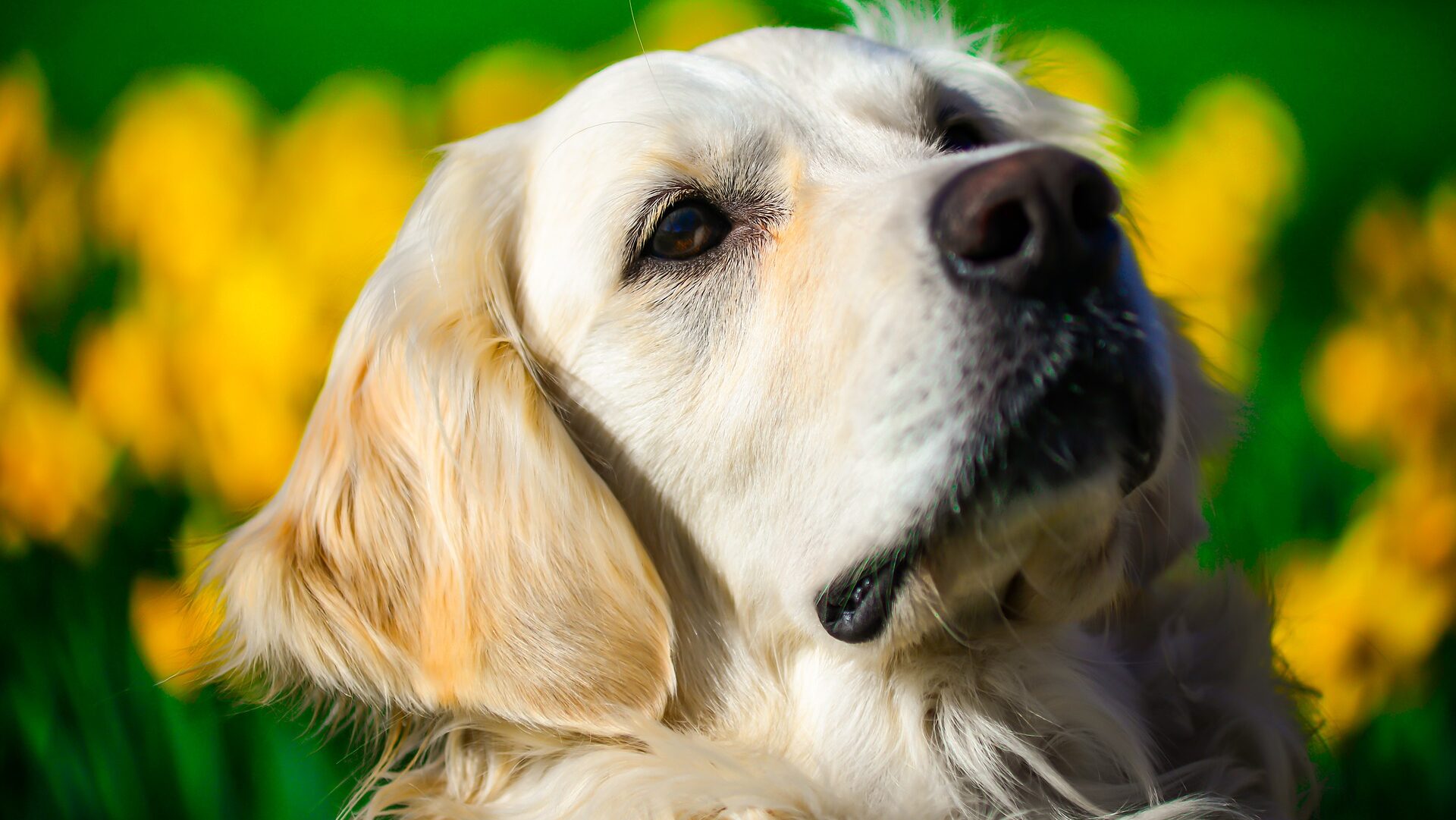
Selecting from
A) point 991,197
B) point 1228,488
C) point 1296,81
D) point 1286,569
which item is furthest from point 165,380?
point 1296,81

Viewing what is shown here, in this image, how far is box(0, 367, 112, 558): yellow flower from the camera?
190 cm

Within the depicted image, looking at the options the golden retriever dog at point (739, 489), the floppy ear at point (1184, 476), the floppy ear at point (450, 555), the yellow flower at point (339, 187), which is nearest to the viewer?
the golden retriever dog at point (739, 489)

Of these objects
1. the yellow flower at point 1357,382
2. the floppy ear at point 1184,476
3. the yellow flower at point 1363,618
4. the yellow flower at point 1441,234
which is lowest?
the yellow flower at point 1363,618

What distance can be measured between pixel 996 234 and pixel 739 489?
510mm

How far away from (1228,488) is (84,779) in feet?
7.99

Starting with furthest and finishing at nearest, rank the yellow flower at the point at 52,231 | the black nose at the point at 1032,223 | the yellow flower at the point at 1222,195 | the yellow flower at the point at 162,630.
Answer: the yellow flower at the point at 1222,195 → the yellow flower at the point at 52,231 → the yellow flower at the point at 162,630 → the black nose at the point at 1032,223

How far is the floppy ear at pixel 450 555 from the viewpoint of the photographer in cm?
139

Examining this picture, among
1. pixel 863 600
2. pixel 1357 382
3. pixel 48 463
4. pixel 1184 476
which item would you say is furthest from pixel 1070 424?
pixel 48 463

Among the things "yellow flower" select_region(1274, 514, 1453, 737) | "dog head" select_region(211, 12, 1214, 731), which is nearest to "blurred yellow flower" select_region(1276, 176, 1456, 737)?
"yellow flower" select_region(1274, 514, 1453, 737)

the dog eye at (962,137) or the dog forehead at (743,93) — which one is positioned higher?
the dog forehead at (743,93)

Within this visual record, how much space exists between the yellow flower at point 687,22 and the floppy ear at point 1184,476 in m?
1.20

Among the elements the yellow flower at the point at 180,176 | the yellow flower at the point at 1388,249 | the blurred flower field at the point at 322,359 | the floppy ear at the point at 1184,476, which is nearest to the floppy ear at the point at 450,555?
the blurred flower field at the point at 322,359

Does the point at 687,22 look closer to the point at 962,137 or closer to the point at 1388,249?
the point at 962,137

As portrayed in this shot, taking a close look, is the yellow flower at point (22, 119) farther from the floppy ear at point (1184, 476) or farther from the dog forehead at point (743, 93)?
the floppy ear at point (1184, 476)
